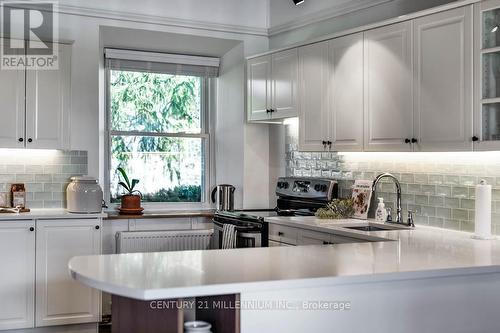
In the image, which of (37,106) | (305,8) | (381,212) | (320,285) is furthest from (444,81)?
(37,106)

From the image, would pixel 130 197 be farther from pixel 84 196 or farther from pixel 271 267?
pixel 271 267

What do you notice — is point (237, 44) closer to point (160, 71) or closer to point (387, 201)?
point (160, 71)

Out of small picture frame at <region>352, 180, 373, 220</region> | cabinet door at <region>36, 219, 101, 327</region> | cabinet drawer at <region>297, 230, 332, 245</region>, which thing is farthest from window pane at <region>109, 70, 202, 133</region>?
cabinet drawer at <region>297, 230, 332, 245</region>

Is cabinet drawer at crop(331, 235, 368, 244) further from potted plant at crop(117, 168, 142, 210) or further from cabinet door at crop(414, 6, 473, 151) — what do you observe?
potted plant at crop(117, 168, 142, 210)

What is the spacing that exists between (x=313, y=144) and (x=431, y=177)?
1064 millimetres

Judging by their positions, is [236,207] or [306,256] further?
[236,207]

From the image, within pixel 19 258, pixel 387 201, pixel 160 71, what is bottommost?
pixel 19 258

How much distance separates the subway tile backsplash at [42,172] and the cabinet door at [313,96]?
183 centimetres

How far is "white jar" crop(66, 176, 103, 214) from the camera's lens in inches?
195

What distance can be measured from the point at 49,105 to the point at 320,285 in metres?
3.41

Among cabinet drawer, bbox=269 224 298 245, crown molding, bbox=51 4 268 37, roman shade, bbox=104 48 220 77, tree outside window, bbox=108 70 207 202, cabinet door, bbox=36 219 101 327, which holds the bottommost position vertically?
cabinet door, bbox=36 219 101 327

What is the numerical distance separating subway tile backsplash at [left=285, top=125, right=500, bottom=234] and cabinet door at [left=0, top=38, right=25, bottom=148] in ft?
8.11

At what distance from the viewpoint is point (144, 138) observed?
620 centimetres

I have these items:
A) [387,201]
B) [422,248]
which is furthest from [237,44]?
[422,248]
